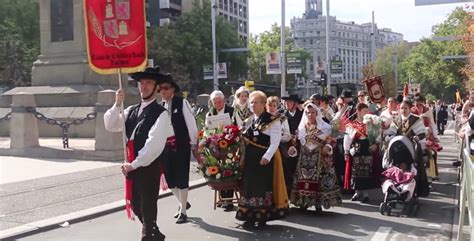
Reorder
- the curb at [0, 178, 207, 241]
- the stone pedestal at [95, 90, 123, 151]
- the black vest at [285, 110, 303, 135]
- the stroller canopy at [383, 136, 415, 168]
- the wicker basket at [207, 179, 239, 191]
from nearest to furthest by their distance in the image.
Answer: the curb at [0, 178, 207, 241] → the wicker basket at [207, 179, 239, 191] → the stroller canopy at [383, 136, 415, 168] → the black vest at [285, 110, 303, 135] → the stone pedestal at [95, 90, 123, 151]

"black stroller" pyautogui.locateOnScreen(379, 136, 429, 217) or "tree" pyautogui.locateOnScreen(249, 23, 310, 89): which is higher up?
"tree" pyautogui.locateOnScreen(249, 23, 310, 89)

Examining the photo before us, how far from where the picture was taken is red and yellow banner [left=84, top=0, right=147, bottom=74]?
20.2 feet

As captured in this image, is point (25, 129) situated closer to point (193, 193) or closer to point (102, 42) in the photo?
point (193, 193)

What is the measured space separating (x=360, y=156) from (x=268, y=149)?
2896 mm

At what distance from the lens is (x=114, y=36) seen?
615 cm

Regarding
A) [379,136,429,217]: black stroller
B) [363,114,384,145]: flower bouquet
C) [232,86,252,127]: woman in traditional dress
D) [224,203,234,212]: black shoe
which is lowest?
[224,203,234,212]: black shoe

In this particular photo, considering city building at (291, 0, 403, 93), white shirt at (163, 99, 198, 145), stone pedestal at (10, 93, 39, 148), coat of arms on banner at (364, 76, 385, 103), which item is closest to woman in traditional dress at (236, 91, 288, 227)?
white shirt at (163, 99, 198, 145)

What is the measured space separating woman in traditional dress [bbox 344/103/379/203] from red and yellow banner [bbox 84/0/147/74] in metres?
4.36

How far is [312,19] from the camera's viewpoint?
500 feet

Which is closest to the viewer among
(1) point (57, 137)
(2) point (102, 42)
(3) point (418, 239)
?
(2) point (102, 42)

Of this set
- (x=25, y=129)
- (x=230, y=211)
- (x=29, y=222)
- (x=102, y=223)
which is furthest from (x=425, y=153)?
(x=25, y=129)

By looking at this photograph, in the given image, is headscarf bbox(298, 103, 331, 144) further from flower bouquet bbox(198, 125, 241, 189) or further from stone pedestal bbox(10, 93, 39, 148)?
stone pedestal bbox(10, 93, 39, 148)

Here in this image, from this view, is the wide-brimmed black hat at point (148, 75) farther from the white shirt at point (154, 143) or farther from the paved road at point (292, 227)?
the paved road at point (292, 227)

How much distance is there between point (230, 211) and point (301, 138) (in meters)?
1.58
